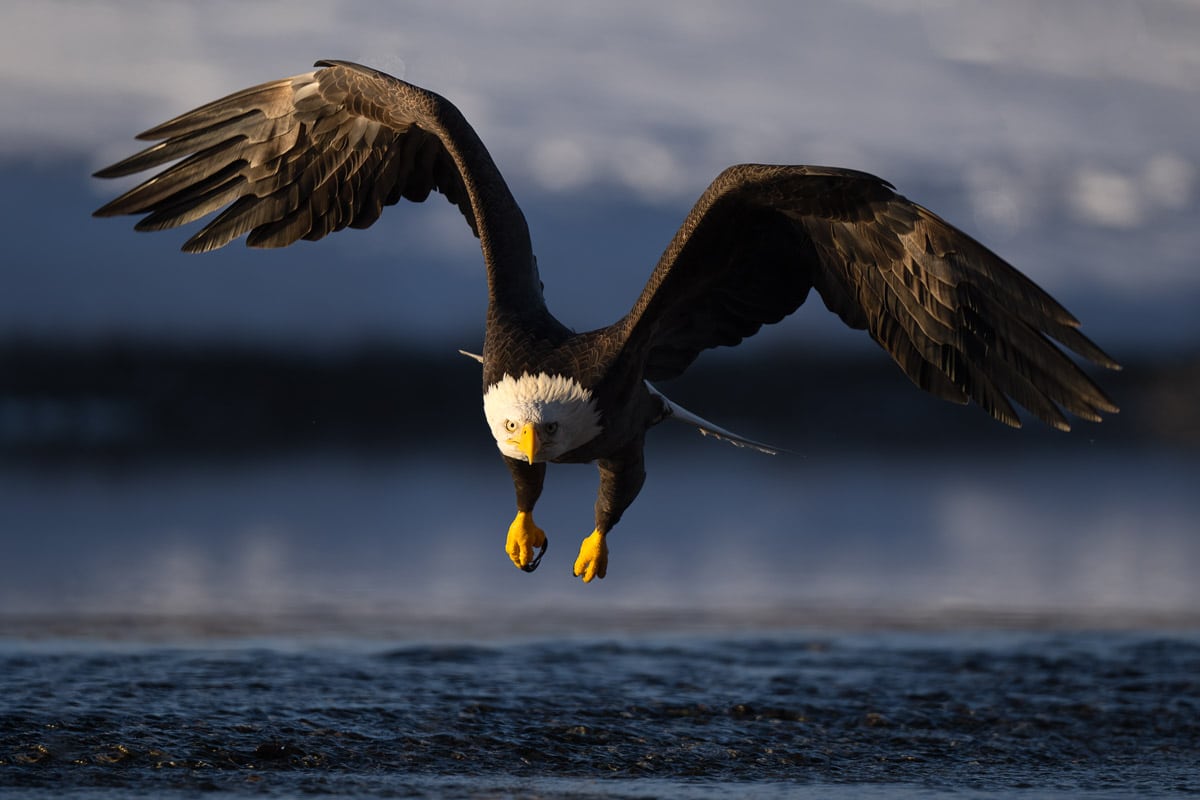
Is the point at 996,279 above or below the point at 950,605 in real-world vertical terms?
above

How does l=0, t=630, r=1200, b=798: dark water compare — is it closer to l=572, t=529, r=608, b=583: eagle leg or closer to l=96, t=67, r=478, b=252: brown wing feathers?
l=572, t=529, r=608, b=583: eagle leg

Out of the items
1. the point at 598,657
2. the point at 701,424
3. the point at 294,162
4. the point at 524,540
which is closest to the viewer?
the point at 524,540

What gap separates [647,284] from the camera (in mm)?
6973

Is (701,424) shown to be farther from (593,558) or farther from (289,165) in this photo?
(289,165)

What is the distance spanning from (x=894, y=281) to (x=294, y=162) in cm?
311

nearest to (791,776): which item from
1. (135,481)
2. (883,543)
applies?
(883,543)

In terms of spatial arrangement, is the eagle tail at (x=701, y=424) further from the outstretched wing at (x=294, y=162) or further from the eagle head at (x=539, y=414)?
the outstretched wing at (x=294, y=162)

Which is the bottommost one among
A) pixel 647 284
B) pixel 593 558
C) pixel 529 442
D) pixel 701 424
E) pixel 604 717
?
pixel 604 717

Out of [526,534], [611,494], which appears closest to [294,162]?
[526,534]

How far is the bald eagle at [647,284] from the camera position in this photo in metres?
6.53

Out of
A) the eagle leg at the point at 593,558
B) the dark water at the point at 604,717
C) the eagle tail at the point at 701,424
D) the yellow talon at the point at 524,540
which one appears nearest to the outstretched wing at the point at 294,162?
the eagle tail at the point at 701,424

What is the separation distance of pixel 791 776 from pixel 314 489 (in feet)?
65.4

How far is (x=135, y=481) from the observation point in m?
27.6

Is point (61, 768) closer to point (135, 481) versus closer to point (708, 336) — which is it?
point (708, 336)
